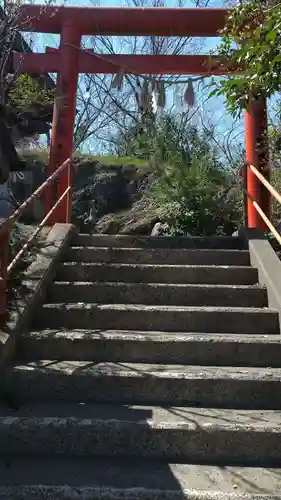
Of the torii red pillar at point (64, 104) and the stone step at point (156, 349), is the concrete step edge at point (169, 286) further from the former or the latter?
the torii red pillar at point (64, 104)

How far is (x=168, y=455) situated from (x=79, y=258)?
265 cm

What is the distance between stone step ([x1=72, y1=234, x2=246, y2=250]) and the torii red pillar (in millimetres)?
1657

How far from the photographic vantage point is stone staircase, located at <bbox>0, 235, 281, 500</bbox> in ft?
8.82

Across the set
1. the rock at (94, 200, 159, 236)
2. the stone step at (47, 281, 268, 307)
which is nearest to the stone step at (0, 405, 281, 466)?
the stone step at (47, 281, 268, 307)

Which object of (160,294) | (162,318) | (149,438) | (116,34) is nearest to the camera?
(149,438)

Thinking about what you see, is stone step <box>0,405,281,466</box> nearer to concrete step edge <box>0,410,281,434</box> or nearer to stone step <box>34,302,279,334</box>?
concrete step edge <box>0,410,281,434</box>

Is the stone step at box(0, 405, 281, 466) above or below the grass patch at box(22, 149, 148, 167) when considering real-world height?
below

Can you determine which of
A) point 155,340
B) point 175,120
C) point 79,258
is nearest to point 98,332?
point 155,340

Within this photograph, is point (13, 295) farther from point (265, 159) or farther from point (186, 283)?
point (265, 159)

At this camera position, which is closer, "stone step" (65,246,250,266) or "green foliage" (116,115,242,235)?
"stone step" (65,246,250,266)

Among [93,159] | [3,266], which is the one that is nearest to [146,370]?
[3,266]

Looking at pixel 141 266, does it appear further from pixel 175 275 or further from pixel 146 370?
pixel 146 370

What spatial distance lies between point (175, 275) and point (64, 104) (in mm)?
3773

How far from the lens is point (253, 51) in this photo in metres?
3.24
